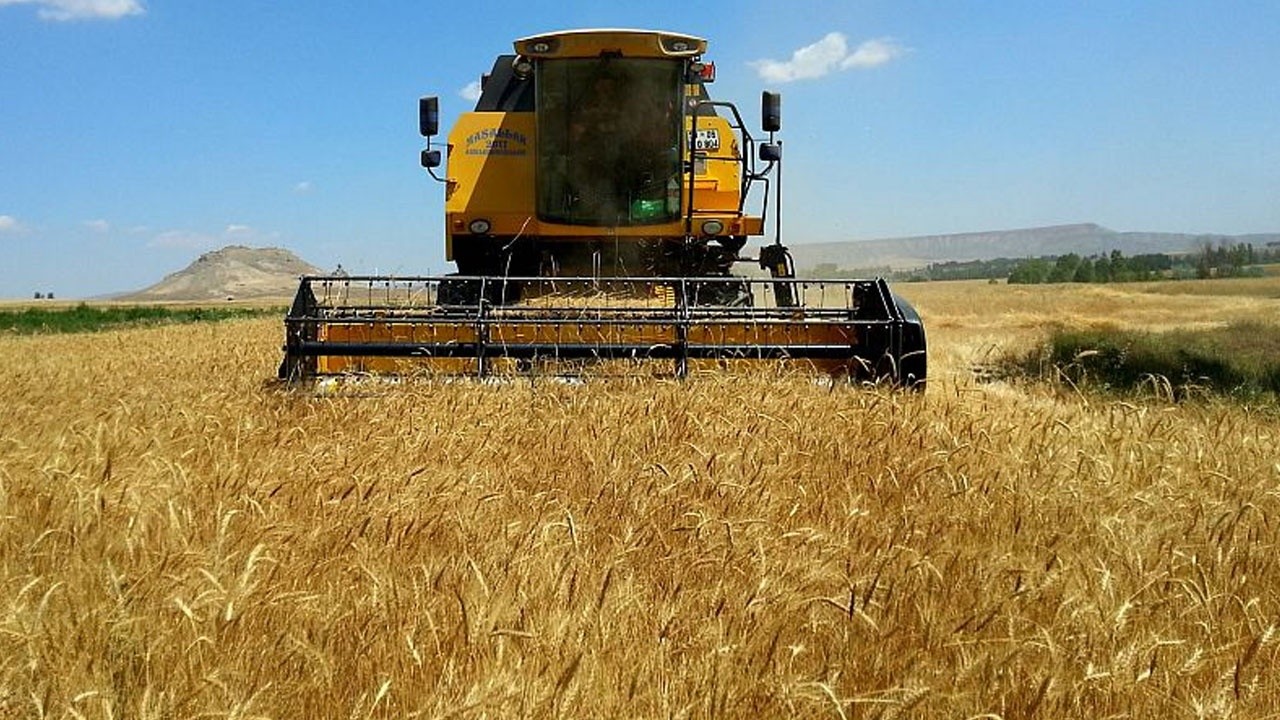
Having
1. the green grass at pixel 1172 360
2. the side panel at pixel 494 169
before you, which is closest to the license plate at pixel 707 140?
the side panel at pixel 494 169

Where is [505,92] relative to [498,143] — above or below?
above

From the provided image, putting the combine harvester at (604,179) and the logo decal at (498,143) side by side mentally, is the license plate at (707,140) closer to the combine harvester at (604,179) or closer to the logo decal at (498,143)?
the combine harvester at (604,179)

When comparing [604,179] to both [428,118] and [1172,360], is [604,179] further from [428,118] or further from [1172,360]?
[1172,360]

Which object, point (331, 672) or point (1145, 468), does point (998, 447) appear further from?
point (331, 672)

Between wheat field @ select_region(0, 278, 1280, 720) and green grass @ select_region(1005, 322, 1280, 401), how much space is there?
663 centimetres

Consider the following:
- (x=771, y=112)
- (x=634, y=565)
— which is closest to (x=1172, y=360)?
(x=771, y=112)

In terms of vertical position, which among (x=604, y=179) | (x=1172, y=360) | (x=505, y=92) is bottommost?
(x=1172, y=360)

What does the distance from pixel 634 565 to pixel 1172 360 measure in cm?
1742

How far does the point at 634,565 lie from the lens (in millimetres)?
2328

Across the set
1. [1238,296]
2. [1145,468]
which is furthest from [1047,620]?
[1238,296]

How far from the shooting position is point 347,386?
5.11 m

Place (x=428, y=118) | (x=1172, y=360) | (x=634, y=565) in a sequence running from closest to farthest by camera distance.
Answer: (x=634, y=565), (x=428, y=118), (x=1172, y=360)

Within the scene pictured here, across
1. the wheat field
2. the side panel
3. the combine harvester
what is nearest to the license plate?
the combine harvester

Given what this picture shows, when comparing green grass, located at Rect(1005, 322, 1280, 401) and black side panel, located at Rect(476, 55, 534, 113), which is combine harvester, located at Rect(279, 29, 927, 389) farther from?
green grass, located at Rect(1005, 322, 1280, 401)
